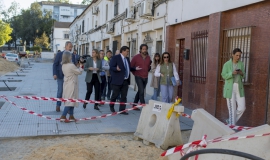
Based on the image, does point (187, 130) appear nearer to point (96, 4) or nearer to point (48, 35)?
point (96, 4)

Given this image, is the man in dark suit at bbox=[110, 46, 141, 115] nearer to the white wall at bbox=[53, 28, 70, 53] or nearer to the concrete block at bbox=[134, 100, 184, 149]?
the concrete block at bbox=[134, 100, 184, 149]

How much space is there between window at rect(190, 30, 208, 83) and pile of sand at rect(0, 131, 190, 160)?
11.1 ft

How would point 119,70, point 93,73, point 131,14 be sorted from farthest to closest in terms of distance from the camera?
point 131,14 < point 93,73 < point 119,70

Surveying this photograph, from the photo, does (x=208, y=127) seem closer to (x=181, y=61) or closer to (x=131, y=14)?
(x=181, y=61)

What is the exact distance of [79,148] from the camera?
533cm

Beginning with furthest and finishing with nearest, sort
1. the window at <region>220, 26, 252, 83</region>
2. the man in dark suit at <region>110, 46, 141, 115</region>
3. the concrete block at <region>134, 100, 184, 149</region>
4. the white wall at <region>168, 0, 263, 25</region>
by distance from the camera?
the man in dark suit at <region>110, 46, 141, 115</region> < the white wall at <region>168, 0, 263, 25</region> < the window at <region>220, 26, 252, 83</region> < the concrete block at <region>134, 100, 184, 149</region>

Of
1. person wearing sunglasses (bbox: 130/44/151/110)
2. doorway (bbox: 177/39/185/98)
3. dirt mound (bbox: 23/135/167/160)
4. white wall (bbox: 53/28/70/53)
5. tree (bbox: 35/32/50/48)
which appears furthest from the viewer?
tree (bbox: 35/32/50/48)

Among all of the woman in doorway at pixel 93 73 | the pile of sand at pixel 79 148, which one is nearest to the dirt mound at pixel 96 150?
the pile of sand at pixel 79 148

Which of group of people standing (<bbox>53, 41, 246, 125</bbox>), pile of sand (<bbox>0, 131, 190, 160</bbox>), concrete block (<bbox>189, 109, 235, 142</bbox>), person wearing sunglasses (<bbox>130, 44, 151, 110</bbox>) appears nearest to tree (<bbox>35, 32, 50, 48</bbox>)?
group of people standing (<bbox>53, 41, 246, 125</bbox>)

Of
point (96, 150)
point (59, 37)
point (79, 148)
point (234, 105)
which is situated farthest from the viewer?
point (59, 37)

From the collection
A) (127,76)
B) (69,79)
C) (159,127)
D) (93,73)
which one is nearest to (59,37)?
(93,73)

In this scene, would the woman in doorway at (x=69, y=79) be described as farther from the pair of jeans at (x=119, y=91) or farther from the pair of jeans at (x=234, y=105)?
the pair of jeans at (x=234, y=105)

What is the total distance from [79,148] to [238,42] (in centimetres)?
461

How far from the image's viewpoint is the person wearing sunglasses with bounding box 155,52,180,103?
8.80 m
